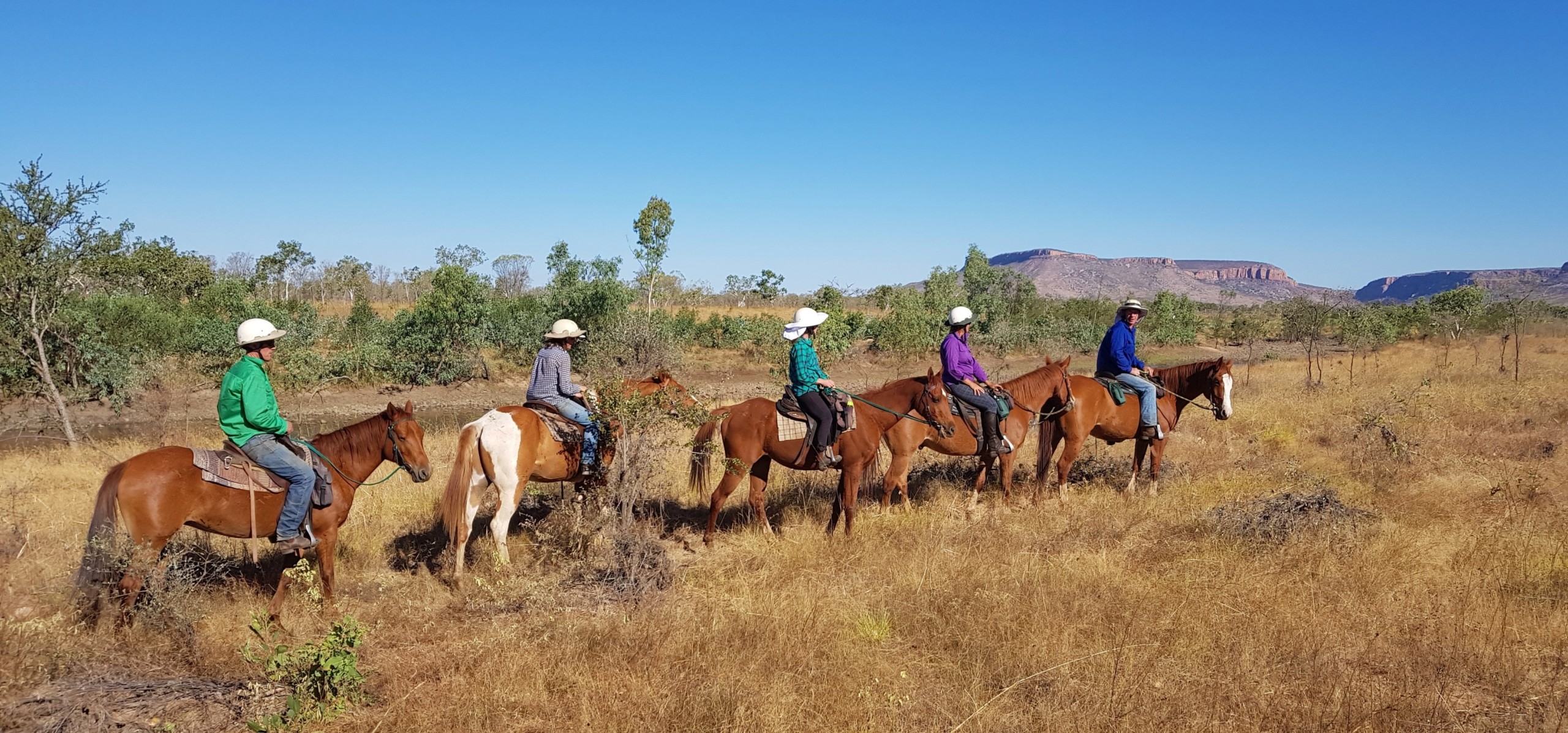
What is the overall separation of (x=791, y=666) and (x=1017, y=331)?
38.3 m

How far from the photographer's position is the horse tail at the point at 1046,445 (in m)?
9.95

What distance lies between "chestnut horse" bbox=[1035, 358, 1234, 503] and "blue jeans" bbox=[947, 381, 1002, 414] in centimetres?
121

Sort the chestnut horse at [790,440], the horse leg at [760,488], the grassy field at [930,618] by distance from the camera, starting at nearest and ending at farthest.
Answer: the grassy field at [930,618]
the chestnut horse at [790,440]
the horse leg at [760,488]

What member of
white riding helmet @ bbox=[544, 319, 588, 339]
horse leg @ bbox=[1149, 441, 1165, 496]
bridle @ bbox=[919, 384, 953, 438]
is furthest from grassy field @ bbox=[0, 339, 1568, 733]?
white riding helmet @ bbox=[544, 319, 588, 339]

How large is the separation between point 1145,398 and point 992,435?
7.91 feet

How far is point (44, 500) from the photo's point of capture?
9273 mm

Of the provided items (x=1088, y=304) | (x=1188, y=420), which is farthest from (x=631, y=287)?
(x=1088, y=304)

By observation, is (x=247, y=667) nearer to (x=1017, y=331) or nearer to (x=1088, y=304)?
(x=1017, y=331)

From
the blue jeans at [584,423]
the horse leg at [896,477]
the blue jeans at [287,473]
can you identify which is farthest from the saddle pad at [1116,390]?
the blue jeans at [287,473]

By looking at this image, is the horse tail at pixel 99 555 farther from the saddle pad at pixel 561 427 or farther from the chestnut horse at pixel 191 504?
the saddle pad at pixel 561 427

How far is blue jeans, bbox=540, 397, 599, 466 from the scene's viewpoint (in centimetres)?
800

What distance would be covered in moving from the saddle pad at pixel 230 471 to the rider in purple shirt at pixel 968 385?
658cm

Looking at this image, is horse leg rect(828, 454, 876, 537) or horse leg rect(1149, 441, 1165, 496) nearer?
horse leg rect(828, 454, 876, 537)

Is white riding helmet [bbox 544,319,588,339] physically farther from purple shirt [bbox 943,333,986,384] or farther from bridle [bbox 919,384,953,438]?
purple shirt [bbox 943,333,986,384]
